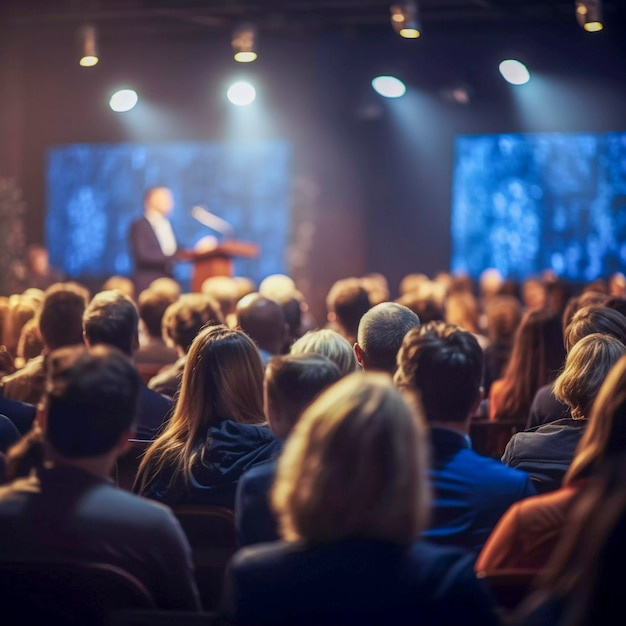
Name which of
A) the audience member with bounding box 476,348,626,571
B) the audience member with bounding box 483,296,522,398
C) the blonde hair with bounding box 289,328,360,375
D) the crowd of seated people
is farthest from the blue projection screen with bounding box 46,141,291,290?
the audience member with bounding box 476,348,626,571

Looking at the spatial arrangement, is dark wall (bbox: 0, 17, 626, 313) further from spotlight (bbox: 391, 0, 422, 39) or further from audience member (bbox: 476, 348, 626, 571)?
audience member (bbox: 476, 348, 626, 571)

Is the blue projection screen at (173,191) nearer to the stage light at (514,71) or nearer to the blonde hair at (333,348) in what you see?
the stage light at (514,71)

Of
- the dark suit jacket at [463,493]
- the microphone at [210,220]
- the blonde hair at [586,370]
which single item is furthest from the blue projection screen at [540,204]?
the dark suit jacket at [463,493]

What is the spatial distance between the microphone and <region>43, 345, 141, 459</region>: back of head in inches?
430

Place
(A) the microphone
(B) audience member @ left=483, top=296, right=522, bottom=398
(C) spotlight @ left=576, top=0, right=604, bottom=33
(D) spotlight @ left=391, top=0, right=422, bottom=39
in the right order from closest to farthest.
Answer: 1. (B) audience member @ left=483, top=296, right=522, bottom=398
2. (C) spotlight @ left=576, top=0, right=604, bottom=33
3. (D) spotlight @ left=391, top=0, right=422, bottom=39
4. (A) the microphone

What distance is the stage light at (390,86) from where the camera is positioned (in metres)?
12.6

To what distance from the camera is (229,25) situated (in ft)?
41.1

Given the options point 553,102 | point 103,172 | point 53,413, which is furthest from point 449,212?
point 53,413

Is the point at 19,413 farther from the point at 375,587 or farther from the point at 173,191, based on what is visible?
the point at 173,191

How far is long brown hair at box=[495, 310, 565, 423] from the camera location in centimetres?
465

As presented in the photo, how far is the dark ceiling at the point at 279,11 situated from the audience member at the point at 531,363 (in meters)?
6.80

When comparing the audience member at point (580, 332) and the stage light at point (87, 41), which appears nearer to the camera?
the audience member at point (580, 332)

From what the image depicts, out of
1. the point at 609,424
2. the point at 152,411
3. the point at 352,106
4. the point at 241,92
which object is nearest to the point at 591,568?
the point at 609,424

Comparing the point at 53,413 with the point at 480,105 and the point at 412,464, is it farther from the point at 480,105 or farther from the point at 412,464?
the point at 480,105
